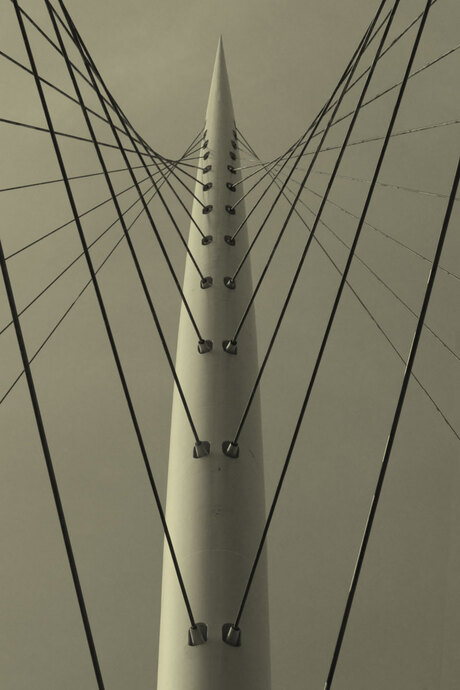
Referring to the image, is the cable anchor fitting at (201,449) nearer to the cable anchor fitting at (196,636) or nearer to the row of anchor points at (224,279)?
the row of anchor points at (224,279)

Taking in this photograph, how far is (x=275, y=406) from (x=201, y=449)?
24.8 metres

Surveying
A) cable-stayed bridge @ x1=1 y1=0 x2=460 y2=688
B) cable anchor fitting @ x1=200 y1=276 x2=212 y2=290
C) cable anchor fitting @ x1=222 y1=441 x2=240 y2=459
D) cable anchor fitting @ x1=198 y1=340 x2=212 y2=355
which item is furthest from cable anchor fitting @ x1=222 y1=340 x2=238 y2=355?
cable-stayed bridge @ x1=1 y1=0 x2=460 y2=688

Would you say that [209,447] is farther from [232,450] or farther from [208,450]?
[232,450]

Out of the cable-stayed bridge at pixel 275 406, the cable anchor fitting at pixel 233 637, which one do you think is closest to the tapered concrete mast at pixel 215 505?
the cable anchor fitting at pixel 233 637

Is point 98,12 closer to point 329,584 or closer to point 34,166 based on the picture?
point 34,166

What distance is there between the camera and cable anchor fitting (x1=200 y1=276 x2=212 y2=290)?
33.5ft

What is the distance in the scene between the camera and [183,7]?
1245 inches

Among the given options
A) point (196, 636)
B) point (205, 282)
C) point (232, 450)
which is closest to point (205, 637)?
point (196, 636)

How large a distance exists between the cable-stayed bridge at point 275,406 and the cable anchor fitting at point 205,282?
64.6ft

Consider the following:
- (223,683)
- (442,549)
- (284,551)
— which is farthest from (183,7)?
(223,683)

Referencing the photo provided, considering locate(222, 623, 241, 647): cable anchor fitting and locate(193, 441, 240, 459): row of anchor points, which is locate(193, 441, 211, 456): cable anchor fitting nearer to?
locate(193, 441, 240, 459): row of anchor points

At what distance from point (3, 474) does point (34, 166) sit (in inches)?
411

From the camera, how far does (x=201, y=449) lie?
8.28 m

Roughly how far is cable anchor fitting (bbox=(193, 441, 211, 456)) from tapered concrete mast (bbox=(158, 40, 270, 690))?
0.10 feet
